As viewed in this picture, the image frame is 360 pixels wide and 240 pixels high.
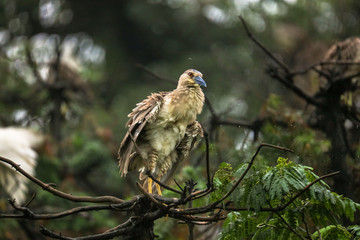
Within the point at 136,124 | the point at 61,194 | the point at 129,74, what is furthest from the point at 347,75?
the point at 129,74

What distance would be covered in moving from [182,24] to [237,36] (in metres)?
1.64

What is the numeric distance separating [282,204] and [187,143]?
52.6 inches

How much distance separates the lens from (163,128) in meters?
4.16

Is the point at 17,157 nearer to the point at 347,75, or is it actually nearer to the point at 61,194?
the point at 61,194

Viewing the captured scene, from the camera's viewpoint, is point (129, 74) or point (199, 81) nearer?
point (199, 81)

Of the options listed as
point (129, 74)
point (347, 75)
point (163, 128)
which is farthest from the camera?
point (129, 74)

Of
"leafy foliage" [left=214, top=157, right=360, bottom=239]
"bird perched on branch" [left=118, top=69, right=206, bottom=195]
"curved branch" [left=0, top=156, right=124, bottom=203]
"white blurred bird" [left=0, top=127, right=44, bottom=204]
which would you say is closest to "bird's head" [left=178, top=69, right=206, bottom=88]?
"bird perched on branch" [left=118, top=69, right=206, bottom=195]

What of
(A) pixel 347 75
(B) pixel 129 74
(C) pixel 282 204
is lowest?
(C) pixel 282 204

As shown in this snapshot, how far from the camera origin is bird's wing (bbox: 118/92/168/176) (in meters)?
3.98

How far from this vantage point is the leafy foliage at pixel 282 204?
286 cm

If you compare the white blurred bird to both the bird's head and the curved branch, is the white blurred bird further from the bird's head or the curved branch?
the curved branch

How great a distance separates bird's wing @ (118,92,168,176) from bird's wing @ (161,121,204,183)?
313 millimetres

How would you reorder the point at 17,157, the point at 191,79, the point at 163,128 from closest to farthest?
1. the point at 163,128
2. the point at 191,79
3. the point at 17,157

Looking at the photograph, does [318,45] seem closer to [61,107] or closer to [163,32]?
[61,107]
